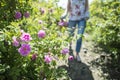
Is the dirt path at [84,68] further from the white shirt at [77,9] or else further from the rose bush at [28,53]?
the rose bush at [28,53]

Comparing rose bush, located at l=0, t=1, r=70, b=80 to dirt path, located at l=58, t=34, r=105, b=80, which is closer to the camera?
rose bush, located at l=0, t=1, r=70, b=80

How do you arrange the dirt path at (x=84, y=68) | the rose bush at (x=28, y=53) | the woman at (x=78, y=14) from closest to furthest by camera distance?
the rose bush at (x=28, y=53)
the dirt path at (x=84, y=68)
the woman at (x=78, y=14)

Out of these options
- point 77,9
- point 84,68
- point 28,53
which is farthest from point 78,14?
point 28,53

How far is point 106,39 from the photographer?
6.07 meters

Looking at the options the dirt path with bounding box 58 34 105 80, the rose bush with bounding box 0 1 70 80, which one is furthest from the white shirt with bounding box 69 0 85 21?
the rose bush with bounding box 0 1 70 80

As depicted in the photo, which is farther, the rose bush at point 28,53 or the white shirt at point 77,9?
the white shirt at point 77,9

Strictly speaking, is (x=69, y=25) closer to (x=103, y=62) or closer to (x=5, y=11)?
(x=103, y=62)

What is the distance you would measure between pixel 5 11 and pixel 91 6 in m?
5.06

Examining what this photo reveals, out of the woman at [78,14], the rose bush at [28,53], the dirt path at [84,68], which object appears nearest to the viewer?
the rose bush at [28,53]

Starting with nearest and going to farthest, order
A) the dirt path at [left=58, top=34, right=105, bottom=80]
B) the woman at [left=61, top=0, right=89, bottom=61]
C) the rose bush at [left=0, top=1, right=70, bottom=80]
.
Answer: the rose bush at [left=0, top=1, right=70, bottom=80] < the dirt path at [left=58, top=34, right=105, bottom=80] < the woman at [left=61, top=0, right=89, bottom=61]

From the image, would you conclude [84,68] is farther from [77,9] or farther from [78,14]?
[77,9]

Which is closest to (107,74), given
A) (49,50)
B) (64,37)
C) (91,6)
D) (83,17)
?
(83,17)

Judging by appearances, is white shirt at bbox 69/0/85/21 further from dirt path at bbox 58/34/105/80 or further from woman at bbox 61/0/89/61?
dirt path at bbox 58/34/105/80

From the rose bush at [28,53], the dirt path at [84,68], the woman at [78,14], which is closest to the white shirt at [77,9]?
the woman at [78,14]
